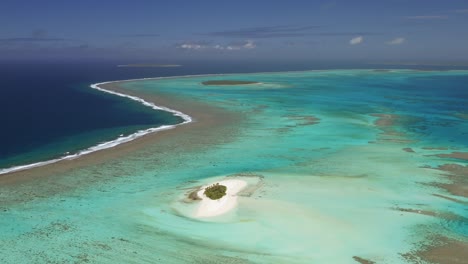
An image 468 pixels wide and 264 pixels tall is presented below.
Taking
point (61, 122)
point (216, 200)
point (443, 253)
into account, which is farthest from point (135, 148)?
point (443, 253)

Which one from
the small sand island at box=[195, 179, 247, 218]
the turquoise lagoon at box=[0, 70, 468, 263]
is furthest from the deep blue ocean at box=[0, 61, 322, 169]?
the small sand island at box=[195, 179, 247, 218]

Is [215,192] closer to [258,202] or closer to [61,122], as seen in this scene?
[258,202]

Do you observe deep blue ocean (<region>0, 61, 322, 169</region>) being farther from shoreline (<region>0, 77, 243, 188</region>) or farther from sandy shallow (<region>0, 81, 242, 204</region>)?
sandy shallow (<region>0, 81, 242, 204</region>)

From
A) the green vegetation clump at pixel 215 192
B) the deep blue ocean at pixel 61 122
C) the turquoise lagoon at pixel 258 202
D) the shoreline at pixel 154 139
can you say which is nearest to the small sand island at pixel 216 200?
the green vegetation clump at pixel 215 192

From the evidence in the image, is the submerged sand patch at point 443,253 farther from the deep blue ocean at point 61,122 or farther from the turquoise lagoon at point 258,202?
the deep blue ocean at point 61,122

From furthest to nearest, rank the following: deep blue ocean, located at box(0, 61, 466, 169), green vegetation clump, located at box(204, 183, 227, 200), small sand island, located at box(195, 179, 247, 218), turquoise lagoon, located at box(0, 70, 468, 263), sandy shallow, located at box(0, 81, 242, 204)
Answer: deep blue ocean, located at box(0, 61, 466, 169) < sandy shallow, located at box(0, 81, 242, 204) < green vegetation clump, located at box(204, 183, 227, 200) < small sand island, located at box(195, 179, 247, 218) < turquoise lagoon, located at box(0, 70, 468, 263)
